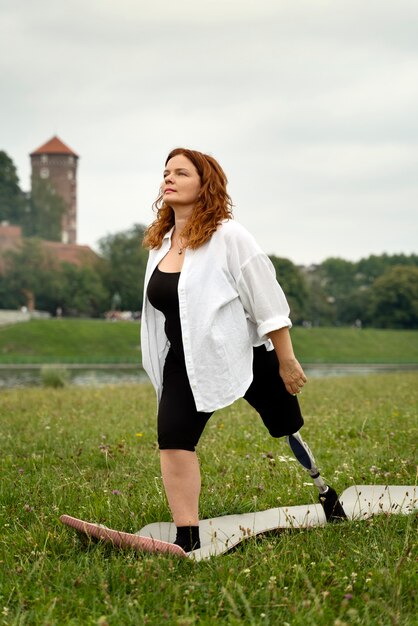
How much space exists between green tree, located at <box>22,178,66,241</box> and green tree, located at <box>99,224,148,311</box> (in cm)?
2731

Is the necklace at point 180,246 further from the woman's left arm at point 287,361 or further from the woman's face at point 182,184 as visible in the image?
the woman's left arm at point 287,361

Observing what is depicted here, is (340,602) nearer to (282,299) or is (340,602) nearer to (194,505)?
(194,505)

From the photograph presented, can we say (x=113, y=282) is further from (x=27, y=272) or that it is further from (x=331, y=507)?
(x=331, y=507)

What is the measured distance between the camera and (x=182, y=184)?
396 cm

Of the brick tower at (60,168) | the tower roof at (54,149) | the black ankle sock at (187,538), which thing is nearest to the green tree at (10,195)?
the brick tower at (60,168)

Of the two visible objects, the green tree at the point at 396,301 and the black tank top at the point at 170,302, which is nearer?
the black tank top at the point at 170,302

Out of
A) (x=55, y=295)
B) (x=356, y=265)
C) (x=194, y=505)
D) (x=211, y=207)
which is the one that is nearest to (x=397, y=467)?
(x=194, y=505)

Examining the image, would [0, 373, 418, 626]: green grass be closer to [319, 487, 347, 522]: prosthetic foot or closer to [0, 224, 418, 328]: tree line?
[319, 487, 347, 522]: prosthetic foot

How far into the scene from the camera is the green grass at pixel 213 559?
111 inches

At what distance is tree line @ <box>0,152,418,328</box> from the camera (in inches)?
2776

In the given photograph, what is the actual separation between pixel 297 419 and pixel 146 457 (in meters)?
2.21

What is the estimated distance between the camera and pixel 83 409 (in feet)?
34.6

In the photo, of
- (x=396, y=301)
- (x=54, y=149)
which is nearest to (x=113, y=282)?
(x=396, y=301)

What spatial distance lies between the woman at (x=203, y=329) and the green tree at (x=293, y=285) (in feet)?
240
